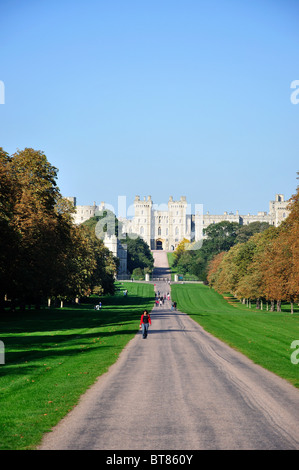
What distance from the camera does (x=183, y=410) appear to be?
12.5 m

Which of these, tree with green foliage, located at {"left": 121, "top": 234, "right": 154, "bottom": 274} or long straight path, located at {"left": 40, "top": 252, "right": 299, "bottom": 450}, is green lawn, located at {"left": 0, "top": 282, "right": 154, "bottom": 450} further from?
tree with green foliage, located at {"left": 121, "top": 234, "right": 154, "bottom": 274}

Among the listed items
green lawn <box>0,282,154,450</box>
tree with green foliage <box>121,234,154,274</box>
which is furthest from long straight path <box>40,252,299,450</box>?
tree with green foliage <box>121,234,154,274</box>

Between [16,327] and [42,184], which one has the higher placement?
[42,184]

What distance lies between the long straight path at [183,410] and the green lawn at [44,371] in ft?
1.52

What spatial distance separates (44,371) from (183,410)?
728cm

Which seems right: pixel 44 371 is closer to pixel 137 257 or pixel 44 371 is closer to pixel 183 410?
pixel 183 410

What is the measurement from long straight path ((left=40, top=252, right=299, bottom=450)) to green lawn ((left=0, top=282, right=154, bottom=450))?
0.46 meters

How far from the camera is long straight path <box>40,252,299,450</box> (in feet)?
32.8

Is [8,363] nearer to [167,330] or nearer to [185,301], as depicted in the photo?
[167,330]

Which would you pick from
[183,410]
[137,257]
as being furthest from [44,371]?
[137,257]
